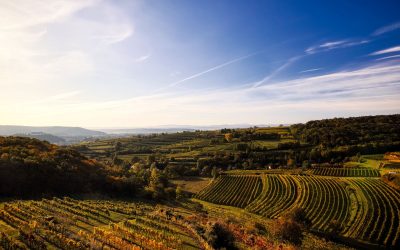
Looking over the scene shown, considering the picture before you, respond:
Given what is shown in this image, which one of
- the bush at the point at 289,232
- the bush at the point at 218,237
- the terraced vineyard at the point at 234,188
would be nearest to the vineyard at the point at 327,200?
the terraced vineyard at the point at 234,188

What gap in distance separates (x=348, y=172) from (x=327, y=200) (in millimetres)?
38047

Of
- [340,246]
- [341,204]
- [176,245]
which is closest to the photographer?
[176,245]

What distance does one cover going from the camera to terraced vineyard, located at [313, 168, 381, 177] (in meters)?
110

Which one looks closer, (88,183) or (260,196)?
(88,183)

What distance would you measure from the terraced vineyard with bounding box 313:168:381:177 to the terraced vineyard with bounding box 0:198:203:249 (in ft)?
293

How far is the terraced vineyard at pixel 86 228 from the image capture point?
93.1 ft

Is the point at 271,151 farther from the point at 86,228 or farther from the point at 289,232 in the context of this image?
the point at 86,228

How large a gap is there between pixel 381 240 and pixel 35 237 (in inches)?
2395

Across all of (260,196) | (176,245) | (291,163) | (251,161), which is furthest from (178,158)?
(176,245)

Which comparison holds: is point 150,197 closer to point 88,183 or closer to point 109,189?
point 109,189

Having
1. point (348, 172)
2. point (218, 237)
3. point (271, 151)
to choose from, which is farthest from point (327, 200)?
point (271, 151)

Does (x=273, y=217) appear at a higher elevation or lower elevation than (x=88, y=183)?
lower

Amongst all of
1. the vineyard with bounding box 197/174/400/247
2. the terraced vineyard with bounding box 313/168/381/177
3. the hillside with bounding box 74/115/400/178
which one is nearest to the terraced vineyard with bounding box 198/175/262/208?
the vineyard with bounding box 197/174/400/247

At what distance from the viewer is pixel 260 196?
93.5 metres
